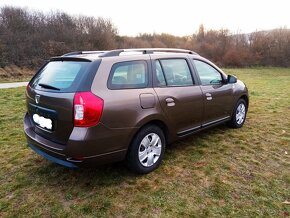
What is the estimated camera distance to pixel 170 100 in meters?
3.75

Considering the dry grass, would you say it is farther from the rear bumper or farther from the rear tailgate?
the rear bumper

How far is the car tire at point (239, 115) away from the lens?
5395 millimetres

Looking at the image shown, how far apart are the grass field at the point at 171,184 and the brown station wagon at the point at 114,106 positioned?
378mm

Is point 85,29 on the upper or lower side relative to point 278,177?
upper

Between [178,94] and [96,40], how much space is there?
23.6m

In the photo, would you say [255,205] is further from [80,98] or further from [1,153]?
[1,153]

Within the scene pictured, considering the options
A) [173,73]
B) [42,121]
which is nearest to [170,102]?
[173,73]

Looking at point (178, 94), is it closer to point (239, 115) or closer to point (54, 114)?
point (54, 114)

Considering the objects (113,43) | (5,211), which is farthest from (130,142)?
(113,43)

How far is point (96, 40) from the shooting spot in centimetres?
2602

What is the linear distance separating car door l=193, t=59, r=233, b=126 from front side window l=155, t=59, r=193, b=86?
0.95 feet

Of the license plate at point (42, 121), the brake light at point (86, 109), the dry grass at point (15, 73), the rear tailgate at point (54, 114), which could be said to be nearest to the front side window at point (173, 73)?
the brake light at point (86, 109)

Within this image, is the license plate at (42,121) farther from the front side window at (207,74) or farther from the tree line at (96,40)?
the tree line at (96,40)

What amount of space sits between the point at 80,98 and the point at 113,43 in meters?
25.0
